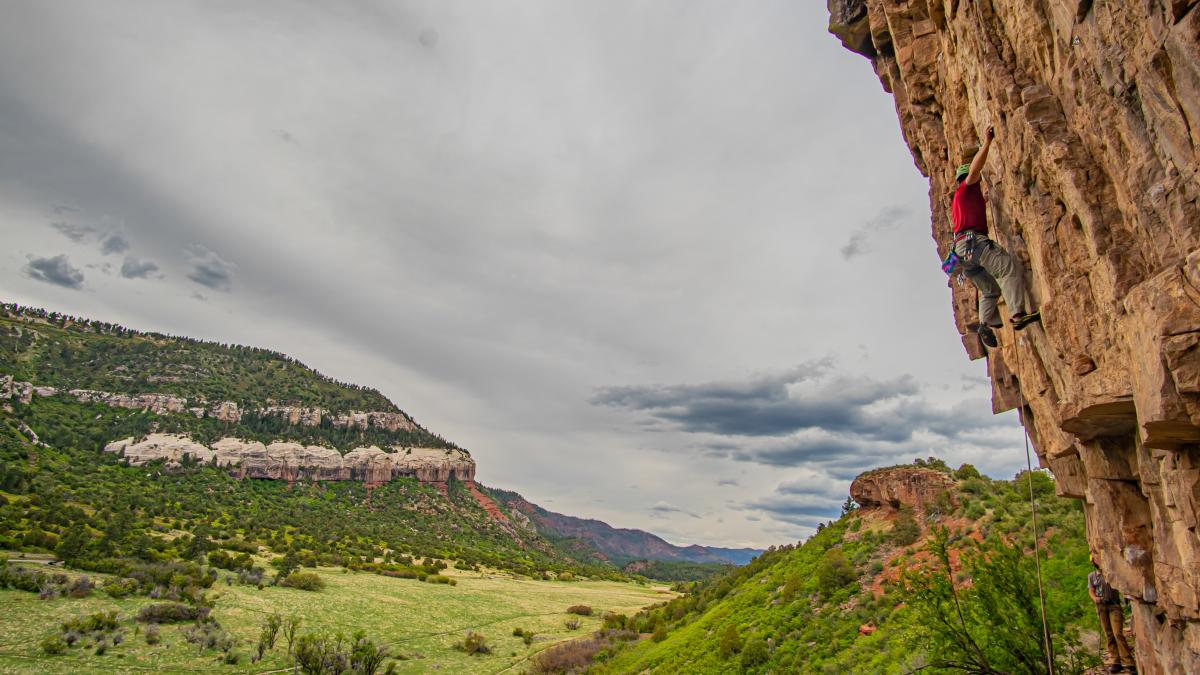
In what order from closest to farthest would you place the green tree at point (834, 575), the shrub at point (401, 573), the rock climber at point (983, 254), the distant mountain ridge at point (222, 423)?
the rock climber at point (983, 254)
the green tree at point (834, 575)
the shrub at point (401, 573)
the distant mountain ridge at point (222, 423)

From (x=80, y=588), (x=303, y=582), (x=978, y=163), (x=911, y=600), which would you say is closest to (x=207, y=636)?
(x=80, y=588)

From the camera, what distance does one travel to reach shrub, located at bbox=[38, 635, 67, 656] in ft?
101

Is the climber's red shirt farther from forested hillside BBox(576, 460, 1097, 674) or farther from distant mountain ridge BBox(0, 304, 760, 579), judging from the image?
distant mountain ridge BBox(0, 304, 760, 579)

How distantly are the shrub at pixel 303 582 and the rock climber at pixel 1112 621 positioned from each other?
58.1 meters

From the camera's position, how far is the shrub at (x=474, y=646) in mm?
44656

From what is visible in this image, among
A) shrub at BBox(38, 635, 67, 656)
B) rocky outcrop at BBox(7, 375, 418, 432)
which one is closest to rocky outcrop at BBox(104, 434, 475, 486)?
rocky outcrop at BBox(7, 375, 418, 432)

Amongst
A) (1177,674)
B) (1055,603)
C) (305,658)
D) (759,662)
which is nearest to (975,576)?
(1055,603)

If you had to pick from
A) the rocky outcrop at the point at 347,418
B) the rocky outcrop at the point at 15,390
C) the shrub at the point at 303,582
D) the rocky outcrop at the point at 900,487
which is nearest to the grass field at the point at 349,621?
the shrub at the point at 303,582

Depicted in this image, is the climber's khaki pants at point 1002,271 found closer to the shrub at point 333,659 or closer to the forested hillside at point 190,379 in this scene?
the shrub at point 333,659

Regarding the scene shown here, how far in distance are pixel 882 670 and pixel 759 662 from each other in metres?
8.20

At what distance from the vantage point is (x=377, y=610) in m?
49.5

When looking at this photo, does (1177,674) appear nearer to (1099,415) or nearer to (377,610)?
(1099,415)

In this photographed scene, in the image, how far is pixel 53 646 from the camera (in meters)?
30.8

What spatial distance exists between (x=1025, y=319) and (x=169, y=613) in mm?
52813
